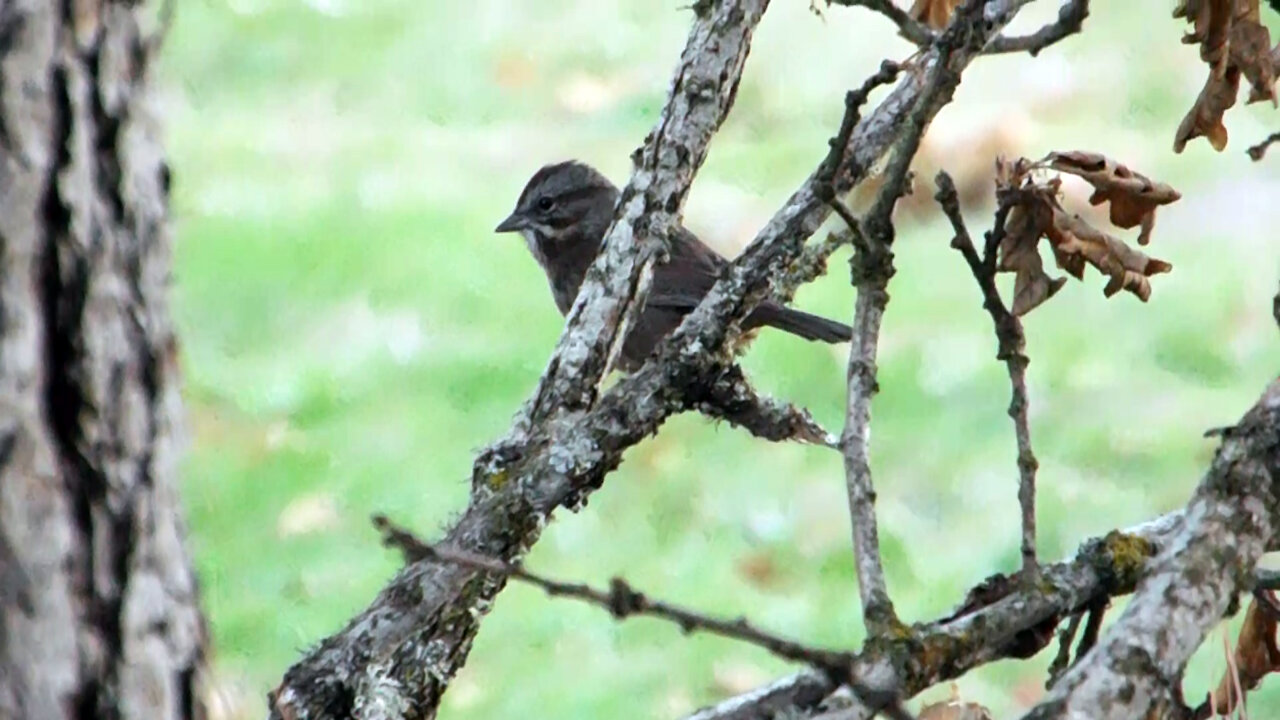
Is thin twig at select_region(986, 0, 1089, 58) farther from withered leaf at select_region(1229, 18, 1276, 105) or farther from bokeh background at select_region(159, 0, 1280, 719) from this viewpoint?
bokeh background at select_region(159, 0, 1280, 719)

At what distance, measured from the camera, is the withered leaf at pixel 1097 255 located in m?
2.09

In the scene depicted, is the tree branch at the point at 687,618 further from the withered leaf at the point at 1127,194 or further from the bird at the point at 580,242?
the bird at the point at 580,242

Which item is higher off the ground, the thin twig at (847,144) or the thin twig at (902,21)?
the thin twig at (902,21)

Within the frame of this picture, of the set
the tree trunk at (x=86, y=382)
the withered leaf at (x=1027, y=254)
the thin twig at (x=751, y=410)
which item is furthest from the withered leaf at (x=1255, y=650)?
the tree trunk at (x=86, y=382)

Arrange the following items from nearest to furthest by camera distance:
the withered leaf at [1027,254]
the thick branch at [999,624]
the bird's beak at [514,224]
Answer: the thick branch at [999,624] → the withered leaf at [1027,254] → the bird's beak at [514,224]

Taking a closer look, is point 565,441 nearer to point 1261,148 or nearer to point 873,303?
point 873,303

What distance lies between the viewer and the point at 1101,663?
5.10 feet

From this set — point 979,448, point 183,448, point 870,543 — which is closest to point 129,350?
point 183,448

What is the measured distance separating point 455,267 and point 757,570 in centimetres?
217

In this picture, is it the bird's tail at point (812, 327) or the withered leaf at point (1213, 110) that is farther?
the bird's tail at point (812, 327)

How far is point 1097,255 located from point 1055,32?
0.25 metres

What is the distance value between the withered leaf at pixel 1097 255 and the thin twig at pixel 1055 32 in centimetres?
19

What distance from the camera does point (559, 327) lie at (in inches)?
263

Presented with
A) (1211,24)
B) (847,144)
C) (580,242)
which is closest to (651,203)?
(847,144)
